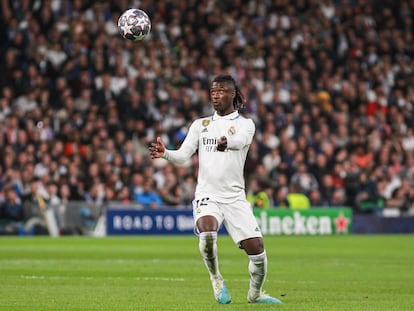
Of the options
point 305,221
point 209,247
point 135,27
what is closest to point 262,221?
point 305,221

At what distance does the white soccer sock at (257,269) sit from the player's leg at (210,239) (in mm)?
337

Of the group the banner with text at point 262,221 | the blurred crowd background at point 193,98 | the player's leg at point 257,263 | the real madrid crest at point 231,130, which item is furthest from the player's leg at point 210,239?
the banner with text at point 262,221

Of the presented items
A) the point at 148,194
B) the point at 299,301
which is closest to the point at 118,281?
the point at 299,301

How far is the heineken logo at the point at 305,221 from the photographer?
30141mm

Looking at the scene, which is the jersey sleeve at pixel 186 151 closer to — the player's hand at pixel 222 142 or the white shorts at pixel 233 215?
the white shorts at pixel 233 215

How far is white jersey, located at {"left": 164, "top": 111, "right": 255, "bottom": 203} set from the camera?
11.4 meters

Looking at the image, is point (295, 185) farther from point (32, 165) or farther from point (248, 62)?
point (32, 165)

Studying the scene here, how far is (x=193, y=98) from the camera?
32.3m

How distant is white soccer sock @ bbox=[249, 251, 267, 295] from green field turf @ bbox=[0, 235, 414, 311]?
0.96 feet

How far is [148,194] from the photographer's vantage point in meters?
29.5

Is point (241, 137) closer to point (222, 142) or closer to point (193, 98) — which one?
point (222, 142)

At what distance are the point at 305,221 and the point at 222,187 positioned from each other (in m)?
19.8

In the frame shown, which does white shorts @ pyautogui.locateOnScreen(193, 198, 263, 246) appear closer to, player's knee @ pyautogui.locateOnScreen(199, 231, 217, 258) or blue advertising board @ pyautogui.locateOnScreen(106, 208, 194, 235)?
player's knee @ pyautogui.locateOnScreen(199, 231, 217, 258)

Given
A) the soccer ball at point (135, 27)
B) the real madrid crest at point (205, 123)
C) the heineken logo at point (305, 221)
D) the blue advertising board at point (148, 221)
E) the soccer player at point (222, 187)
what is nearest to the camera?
the soccer player at point (222, 187)
